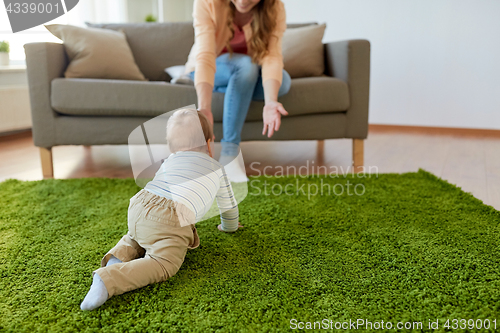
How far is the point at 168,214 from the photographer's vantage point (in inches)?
33.9

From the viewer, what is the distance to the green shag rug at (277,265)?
735 mm

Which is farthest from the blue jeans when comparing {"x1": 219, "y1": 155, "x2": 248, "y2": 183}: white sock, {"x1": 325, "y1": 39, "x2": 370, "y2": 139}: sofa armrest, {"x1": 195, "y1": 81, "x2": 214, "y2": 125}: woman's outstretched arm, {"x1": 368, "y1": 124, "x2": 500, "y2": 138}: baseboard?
{"x1": 368, "y1": 124, "x2": 500, "y2": 138}: baseboard

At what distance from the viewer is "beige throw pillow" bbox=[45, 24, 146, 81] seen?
188 cm

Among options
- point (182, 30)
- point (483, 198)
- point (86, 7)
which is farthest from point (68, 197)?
point (86, 7)

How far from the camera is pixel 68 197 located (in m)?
1.43

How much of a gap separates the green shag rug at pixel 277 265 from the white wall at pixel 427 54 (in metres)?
2.00

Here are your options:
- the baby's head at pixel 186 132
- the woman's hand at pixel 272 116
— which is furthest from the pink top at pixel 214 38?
the baby's head at pixel 186 132

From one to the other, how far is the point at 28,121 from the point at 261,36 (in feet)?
6.81

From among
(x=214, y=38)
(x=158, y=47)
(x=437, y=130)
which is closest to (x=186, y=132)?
(x=214, y=38)

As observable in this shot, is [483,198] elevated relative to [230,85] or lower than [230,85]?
lower

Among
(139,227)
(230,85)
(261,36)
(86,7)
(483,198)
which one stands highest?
(86,7)

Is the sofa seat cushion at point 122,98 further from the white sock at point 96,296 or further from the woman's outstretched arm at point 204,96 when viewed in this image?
the white sock at point 96,296

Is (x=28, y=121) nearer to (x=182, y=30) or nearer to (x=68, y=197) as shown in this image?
(x=182, y=30)

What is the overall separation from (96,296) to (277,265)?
40cm
